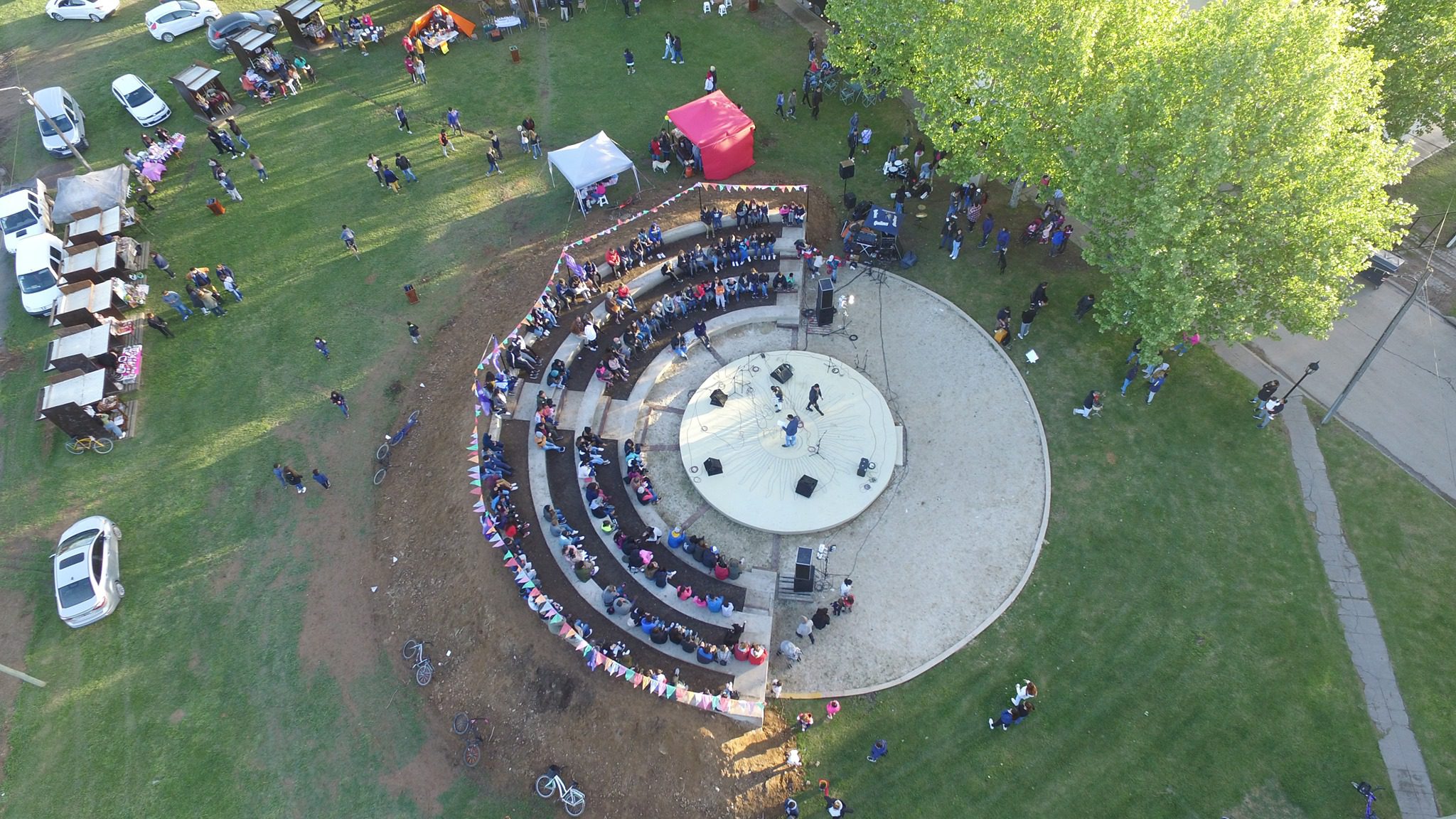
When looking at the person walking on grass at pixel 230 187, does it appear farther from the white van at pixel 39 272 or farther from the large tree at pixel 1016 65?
the large tree at pixel 1016 65

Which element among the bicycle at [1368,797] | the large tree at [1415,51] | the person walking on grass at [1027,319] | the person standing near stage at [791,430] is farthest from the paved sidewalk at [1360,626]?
the person standing near stage at [791,430]

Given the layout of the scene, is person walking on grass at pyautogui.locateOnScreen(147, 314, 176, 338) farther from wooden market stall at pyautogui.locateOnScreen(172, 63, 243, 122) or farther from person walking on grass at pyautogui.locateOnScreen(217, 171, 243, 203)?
wooden market stall at pyautogui.locateOnScreen(172, 63, 243, 122)

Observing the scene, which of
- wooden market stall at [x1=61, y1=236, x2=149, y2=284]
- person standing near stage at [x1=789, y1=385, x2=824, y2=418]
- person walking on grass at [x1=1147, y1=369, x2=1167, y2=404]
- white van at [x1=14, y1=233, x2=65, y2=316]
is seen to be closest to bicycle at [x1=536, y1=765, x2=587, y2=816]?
person standing near stage at [x1=789, y1=385, x2=824, y2=418]

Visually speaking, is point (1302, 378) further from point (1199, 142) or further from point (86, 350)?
point (86, 350)

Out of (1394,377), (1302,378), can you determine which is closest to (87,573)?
(1302,378)

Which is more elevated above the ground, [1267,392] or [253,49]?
[253,49]

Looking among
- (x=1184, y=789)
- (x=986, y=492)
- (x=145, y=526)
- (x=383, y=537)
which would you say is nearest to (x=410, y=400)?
(x=383, y=537)

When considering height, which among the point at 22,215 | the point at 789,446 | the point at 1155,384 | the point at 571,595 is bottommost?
the point at 571,595
